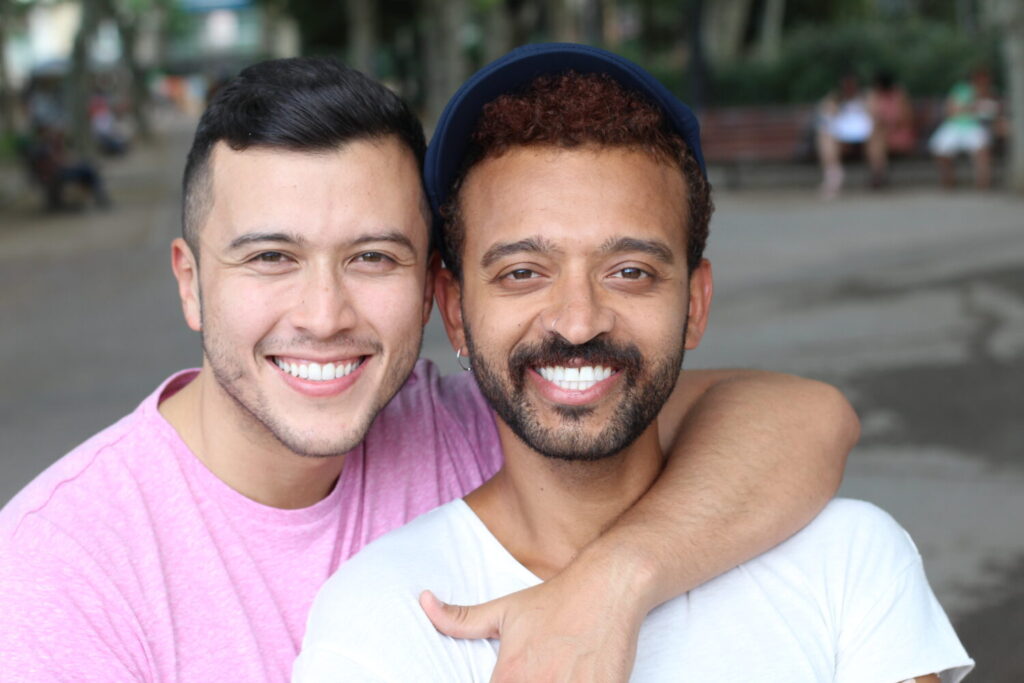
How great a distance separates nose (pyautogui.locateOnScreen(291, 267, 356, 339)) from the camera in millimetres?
2662

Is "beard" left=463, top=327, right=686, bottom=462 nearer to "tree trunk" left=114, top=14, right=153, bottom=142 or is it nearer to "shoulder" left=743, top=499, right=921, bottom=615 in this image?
"shoulder" left=743, top=499, right=921, bottom=615

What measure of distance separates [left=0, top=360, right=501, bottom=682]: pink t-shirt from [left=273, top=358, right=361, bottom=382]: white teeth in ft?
0.94

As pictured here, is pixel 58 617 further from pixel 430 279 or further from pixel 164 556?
pixel 430 279

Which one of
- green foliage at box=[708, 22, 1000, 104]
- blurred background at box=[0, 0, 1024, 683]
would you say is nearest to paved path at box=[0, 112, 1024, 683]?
blurred background at box=[0, 0, 1024, 683]

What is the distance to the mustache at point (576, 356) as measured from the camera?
2.52m

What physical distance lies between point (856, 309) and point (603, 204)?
7.73 metres

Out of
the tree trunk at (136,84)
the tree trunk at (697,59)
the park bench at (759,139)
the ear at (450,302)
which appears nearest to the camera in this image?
the ear at (450,302)

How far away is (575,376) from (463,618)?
516 millimetres

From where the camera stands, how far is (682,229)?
9.09 feet

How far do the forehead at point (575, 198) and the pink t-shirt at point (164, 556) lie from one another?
666 mm

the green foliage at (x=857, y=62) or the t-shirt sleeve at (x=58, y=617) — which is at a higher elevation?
the green foliage at (x=857, y=62)

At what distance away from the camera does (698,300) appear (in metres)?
2.89

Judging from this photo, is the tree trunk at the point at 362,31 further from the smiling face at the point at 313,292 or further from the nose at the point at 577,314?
the nose at the point at 577,314

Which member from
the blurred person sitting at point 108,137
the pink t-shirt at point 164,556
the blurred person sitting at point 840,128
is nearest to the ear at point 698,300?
the pink t-shirt at point 164,556
